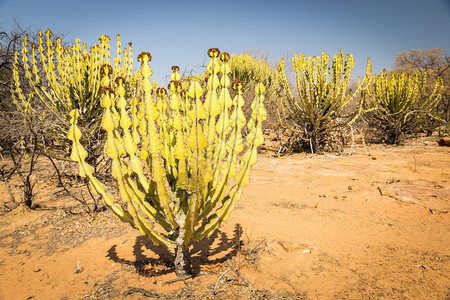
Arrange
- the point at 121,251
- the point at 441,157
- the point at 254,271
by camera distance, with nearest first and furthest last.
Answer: the point at 254,271 < the point at 121,251 < the point at 441,157

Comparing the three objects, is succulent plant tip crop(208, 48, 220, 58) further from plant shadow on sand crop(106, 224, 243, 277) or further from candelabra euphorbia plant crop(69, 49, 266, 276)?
plant shadow on sand crop(106, 224, 243, 277)

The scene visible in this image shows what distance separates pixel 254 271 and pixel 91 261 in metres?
1.60

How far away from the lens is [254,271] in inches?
83.9

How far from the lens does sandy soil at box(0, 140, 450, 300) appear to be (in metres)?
1.92

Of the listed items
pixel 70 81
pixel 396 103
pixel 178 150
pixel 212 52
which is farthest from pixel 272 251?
pixel 396 103

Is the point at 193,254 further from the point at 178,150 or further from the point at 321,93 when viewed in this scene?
the point at 321,93

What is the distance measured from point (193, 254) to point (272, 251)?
798mm

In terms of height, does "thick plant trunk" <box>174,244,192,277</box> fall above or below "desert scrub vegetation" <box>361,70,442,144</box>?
below

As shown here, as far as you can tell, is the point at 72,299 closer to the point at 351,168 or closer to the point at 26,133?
the point at 26,133

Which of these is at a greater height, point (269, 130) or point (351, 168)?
point (269, 130)

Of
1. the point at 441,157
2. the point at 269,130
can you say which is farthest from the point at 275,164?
the point at 269,130

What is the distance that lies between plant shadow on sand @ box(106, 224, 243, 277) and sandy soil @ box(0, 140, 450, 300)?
1 centimetres

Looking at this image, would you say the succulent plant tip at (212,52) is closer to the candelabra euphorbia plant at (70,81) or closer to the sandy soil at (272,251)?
the sandy soil at (272,251)

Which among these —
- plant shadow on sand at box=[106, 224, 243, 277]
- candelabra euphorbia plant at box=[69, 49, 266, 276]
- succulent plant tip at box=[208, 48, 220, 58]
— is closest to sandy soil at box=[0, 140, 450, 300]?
plant shadow on sand at box=[106, 224, 243, 277]
